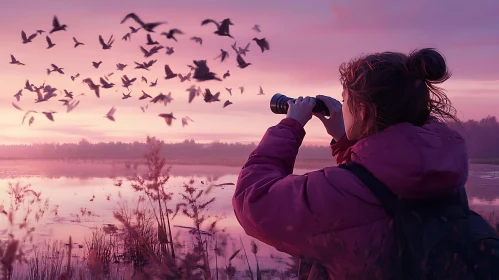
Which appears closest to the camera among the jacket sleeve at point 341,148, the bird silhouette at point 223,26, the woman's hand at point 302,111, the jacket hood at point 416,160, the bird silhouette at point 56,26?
the jacket hood at point 416,160

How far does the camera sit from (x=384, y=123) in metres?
1.89

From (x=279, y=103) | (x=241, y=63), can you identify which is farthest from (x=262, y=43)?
(x=279, y=103)

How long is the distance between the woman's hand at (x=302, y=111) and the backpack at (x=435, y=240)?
1.33 feet

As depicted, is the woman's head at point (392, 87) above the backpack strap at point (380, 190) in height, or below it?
above

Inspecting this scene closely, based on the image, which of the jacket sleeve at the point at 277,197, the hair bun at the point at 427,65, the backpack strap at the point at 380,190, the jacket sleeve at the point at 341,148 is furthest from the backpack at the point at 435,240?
the jacket sleeve at the point at 341,148

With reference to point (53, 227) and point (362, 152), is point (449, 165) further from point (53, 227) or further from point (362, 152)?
point (53, 227)

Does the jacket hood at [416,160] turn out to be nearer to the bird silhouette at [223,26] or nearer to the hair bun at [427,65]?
the hair bun at [427,65]

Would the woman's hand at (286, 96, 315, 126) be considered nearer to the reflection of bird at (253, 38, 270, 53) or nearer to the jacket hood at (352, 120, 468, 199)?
the jacket hood at (352, 120, 468, 199)

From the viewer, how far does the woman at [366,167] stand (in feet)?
5.60

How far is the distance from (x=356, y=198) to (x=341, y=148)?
2.67ft

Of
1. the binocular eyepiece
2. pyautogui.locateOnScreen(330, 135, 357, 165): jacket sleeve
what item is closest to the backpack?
pyautogui.locateOnScreen(330, 135, 357, 165): jacket sleeve

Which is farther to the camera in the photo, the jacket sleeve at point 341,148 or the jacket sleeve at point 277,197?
the jacket sleeve at point 341,148

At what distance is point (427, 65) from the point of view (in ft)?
6.04

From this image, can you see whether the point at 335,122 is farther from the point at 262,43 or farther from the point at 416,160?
the point at 262,43
